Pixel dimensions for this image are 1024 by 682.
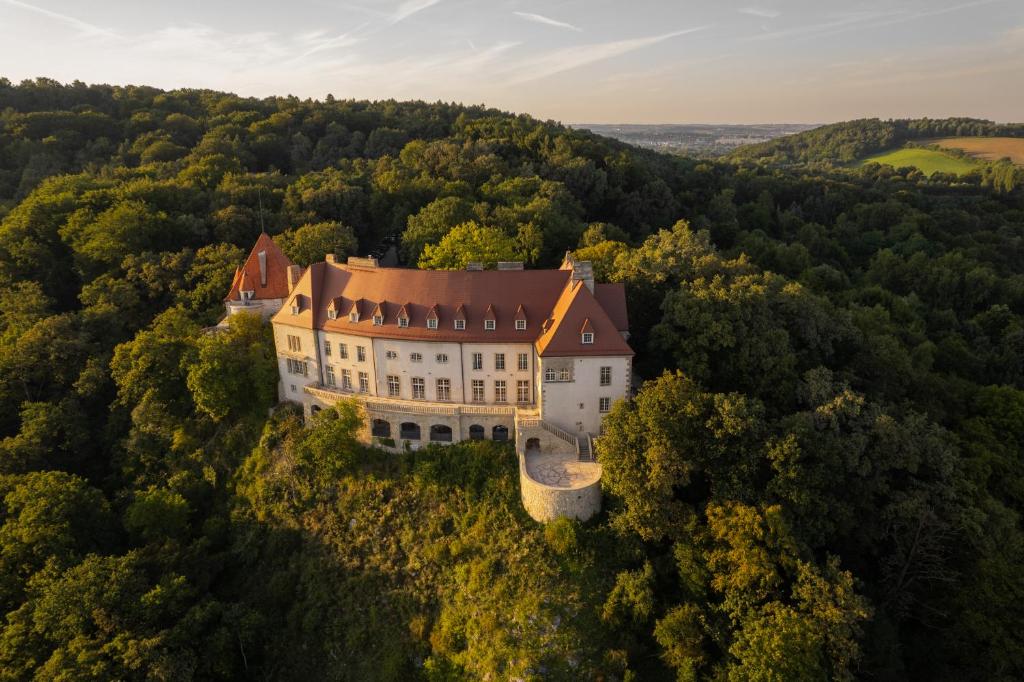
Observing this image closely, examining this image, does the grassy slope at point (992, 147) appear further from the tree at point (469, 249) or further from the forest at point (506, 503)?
the tree at point (469, 249)

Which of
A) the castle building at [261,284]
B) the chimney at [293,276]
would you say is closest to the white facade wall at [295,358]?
the chimney at [293,276]

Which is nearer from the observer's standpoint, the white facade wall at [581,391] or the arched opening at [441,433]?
the white facade wall at [581,391]

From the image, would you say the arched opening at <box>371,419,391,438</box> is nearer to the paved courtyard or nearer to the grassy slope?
the paved courtyard

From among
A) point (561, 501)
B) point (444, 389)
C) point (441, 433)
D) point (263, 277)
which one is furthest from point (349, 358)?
point (561, 501)

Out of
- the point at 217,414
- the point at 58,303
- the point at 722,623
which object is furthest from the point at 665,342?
the point at 58,303

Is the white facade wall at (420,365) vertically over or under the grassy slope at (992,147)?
under

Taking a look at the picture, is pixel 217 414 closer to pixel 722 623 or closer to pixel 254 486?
pixel 254 486
